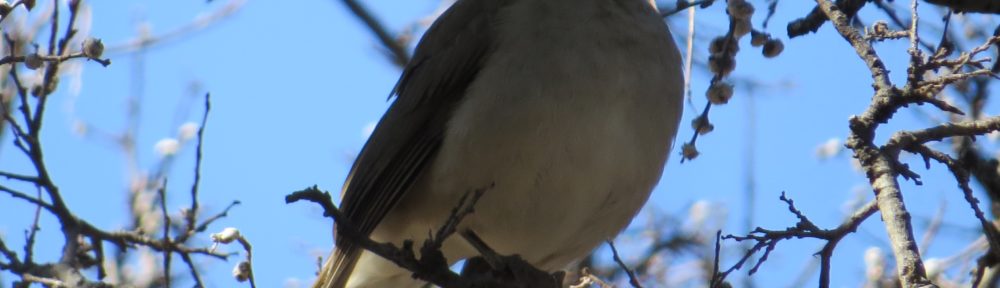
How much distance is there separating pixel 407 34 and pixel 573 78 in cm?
268

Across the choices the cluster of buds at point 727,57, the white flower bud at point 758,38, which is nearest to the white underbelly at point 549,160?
the cluster of buds at point 727,57

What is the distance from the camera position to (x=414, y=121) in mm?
4652

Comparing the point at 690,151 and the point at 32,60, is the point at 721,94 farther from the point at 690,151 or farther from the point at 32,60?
the point at 32,60

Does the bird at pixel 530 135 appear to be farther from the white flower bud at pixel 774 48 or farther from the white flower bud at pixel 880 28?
the white flower bud at pixel 880 28

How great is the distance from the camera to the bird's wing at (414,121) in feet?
14.6

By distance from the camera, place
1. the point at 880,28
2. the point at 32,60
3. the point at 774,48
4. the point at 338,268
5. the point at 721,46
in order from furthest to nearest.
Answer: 1. the point at 338,268
2. the point at 721,46
3. the point at 774,48
4. the point at 32,60
5. the point at 880,28

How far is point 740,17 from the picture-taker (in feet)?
12.7

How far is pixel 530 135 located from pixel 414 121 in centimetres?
69

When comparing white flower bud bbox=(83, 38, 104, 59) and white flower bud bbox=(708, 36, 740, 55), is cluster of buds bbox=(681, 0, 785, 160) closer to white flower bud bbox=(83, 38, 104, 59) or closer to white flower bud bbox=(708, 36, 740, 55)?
white flower bud bbox=(708, 36, 740, 55)

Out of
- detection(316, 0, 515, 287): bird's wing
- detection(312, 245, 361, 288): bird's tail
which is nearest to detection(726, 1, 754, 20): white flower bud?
detection(316, 0, 515, 287): bird's wing

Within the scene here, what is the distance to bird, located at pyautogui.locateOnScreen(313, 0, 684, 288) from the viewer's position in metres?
4.14

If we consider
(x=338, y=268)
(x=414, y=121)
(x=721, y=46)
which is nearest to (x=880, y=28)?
(x=721, y=46)

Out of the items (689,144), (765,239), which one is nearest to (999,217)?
(689,144)

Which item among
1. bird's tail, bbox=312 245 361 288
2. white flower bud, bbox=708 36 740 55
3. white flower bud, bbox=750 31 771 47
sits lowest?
white flower bud, bbox=750 31 771 47
